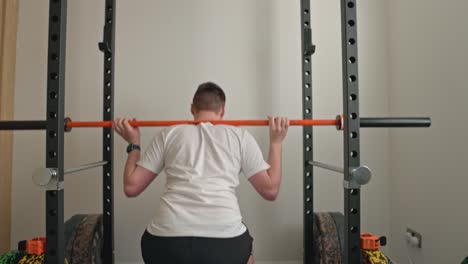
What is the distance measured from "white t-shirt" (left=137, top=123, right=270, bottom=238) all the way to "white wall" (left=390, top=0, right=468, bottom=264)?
90 cm

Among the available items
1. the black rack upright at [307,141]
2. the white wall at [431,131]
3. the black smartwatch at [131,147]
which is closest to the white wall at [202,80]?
the white wall at [431,131]

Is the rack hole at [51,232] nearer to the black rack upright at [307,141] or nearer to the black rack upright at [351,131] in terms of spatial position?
the black rack upright at [351,131]

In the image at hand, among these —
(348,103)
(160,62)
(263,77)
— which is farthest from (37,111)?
(348,103)

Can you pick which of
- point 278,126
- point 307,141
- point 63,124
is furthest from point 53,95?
point 307,141

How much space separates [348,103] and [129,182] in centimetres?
86

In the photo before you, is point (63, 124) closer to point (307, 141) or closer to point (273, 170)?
point (273, 170)

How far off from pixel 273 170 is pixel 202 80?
900mm

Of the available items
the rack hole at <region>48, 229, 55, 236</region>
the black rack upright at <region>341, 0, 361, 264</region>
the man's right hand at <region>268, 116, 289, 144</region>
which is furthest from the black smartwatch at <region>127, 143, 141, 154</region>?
the black rack upright at <region>341, 0, 361, 264</region>

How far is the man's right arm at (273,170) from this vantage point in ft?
4.09

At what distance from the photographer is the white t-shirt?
1082mm

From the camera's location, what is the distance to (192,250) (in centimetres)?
105

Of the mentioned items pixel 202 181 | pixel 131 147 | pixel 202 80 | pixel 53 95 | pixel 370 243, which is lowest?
pixel 370 243

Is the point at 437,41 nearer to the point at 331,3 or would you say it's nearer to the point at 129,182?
the point at 331,3

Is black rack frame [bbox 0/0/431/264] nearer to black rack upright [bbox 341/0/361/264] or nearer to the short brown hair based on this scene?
black rack upright [bbox 341/0/361/264]
